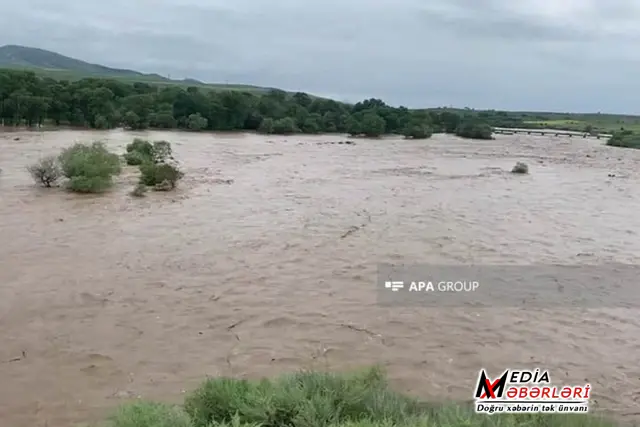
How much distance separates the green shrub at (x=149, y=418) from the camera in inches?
156

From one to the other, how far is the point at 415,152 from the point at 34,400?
1564 inches

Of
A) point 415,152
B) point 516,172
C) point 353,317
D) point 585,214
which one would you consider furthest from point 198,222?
point 415,152

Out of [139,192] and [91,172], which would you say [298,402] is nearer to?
[139,192]

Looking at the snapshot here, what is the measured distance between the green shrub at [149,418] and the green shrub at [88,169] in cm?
1625

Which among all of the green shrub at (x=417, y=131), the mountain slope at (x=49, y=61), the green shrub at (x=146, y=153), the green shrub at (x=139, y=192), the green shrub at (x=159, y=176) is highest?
the mountain slope at (x=49, y=61)

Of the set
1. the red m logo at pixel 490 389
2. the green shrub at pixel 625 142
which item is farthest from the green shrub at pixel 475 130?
the red m logo at pixel 490 389

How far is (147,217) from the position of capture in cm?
1573

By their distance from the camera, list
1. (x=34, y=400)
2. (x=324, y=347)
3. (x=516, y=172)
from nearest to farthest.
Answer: (x=34, y=400)
(x=324, y=347)
(x=516, y=172)

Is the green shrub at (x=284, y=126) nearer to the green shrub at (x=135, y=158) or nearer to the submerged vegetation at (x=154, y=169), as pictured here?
the submerged vegetation at (x=154, y=169)

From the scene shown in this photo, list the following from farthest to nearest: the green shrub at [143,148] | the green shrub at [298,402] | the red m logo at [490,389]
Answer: the green shrub at [143,148], the red m logo at [490,389], the green shrub at [298,402]

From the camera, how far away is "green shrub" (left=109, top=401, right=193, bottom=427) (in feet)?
13.0

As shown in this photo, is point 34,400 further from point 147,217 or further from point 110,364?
point 147,217

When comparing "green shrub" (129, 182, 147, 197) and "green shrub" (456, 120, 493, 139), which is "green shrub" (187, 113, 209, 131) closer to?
"green shrub" (456, 120, 493, 139)

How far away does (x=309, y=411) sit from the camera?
13.5 ft
